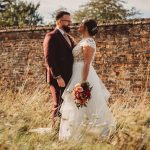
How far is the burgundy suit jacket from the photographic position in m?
6.34

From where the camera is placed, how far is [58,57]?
21.1 ft

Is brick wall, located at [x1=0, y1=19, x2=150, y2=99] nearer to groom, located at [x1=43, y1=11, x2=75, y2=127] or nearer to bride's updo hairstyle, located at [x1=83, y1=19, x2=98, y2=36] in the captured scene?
groom, located at [x1=43, y1=11, x2=75, y2=127]

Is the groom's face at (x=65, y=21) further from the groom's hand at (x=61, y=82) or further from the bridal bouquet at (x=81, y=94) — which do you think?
the bridal bouquet at (x=81, y=94)

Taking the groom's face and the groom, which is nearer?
the groom

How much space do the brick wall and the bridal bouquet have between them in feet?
9.45

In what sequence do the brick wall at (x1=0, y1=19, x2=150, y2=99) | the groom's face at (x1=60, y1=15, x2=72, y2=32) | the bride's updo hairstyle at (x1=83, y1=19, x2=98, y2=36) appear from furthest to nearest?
the brick wall at (x1=0, y1=19, x2=150, y2=99) < the groom's face at (x1=60, y1=15, x2=72, y2=32) < the bride's updo hairstyle at (x1=83, y1=19, x2=98, y2=36)

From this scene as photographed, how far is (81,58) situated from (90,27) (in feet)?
1.46

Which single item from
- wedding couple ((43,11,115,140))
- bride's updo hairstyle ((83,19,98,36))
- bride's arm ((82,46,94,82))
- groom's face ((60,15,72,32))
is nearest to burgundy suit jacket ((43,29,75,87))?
wedding couple ((43,11,115,140))

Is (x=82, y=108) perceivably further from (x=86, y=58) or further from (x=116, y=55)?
(x=116, y=55)

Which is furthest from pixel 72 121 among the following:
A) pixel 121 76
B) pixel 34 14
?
pixel 34 14

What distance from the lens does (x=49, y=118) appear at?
7.20 metres

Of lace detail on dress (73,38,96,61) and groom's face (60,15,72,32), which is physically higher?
groom's face (60,15,72,32)

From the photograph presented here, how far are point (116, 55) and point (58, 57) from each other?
11.9 ft

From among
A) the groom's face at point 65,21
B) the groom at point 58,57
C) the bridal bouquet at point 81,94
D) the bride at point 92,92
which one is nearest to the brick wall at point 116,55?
the groom at point 58,57
